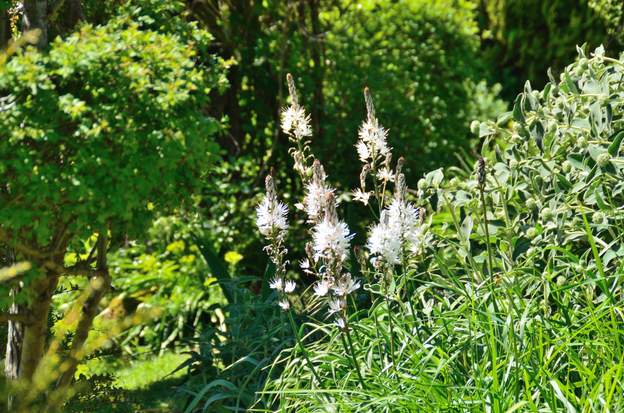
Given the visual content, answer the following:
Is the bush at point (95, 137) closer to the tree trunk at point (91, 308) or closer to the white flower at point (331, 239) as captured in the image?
the tree trunk at point (91, 308)

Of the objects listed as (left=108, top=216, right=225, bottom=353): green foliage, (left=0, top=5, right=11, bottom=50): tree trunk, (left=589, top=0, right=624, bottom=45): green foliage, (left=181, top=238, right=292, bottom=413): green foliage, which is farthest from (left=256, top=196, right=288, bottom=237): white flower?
(left=589, top=0, right=624, bottom=45): green foliage

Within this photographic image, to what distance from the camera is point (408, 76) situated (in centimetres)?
767

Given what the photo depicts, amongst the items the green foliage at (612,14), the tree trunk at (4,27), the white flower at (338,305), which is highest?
the green foliage at (612,14)

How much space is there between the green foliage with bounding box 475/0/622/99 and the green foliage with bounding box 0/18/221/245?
7667mm

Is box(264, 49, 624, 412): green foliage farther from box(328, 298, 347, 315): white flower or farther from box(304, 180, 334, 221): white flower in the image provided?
box(304, 180, 334, 221): white flower

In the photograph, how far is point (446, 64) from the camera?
26.4ft

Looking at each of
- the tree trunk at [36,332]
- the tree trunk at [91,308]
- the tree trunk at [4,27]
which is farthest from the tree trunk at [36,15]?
the tree trunk at [36,332]

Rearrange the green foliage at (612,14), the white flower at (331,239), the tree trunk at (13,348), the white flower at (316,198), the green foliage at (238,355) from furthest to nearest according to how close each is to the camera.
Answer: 1. the green foliage at (612,14)
2. the tree trunk at (13,348)
3. the green foliage at (238,355)
4. the white flower at (316,198)
5. the white flower at (331,239)

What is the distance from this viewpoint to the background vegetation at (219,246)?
3.56 meters

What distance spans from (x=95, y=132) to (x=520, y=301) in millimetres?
1725

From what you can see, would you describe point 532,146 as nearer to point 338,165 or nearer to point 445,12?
point 338,165

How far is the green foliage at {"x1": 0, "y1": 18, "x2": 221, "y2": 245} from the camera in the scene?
357 cm

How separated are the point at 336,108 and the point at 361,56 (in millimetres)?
452

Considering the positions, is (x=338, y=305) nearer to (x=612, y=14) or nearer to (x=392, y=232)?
(x=392, y=232)
